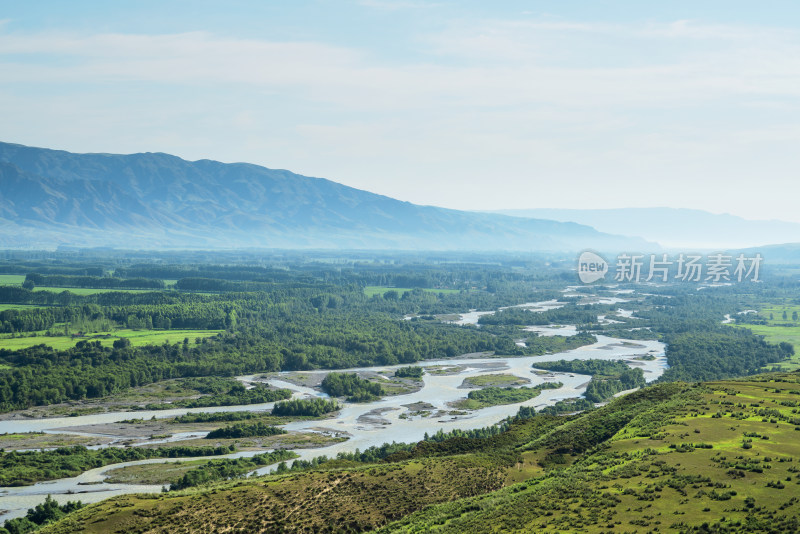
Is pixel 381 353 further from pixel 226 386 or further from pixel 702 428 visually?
pixel 702 428

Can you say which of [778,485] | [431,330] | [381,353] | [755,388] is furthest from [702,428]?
[431,330]

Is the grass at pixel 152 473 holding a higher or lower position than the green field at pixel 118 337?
lower

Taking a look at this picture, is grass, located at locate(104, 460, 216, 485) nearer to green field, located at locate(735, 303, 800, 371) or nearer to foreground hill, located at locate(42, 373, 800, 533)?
foreground hill, located at locate(42, 373, 800, 533)

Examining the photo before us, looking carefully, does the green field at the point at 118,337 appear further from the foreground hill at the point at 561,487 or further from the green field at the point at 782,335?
the green field at the point at 782,335

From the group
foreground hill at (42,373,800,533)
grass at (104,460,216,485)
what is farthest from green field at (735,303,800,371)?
grass at (104,460,216,485)

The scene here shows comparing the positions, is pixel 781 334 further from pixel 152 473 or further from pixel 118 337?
pixel 152 473

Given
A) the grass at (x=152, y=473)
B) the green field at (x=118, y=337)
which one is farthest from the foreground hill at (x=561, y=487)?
the green field at (x=118, y=337)
